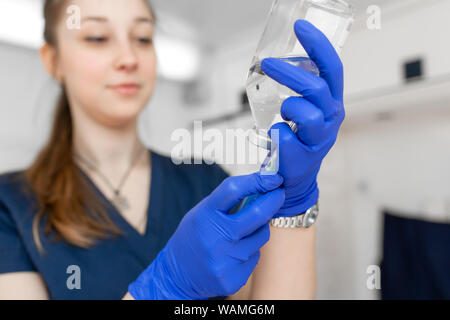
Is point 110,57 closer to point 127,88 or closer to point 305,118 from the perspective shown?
point 127,88

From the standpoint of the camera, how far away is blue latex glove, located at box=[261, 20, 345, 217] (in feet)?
1.15

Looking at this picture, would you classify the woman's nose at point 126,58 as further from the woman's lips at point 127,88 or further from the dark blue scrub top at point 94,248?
the dark blue scrub top at point 94,248

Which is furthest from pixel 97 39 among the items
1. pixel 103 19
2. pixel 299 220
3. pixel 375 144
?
pixel 375 144

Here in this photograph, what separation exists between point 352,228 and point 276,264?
584mm

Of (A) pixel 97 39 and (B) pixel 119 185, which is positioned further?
(B) pixel 119 185

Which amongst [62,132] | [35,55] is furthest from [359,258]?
[35,55]

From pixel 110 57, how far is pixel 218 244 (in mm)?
317

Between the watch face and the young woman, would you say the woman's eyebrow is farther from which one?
the watch face

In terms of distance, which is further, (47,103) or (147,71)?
(47,103)

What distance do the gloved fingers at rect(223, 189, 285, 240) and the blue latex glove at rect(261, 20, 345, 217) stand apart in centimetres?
3

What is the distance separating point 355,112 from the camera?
956 millimetres

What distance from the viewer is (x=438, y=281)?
956mm

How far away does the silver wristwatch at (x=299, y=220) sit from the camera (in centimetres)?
45
